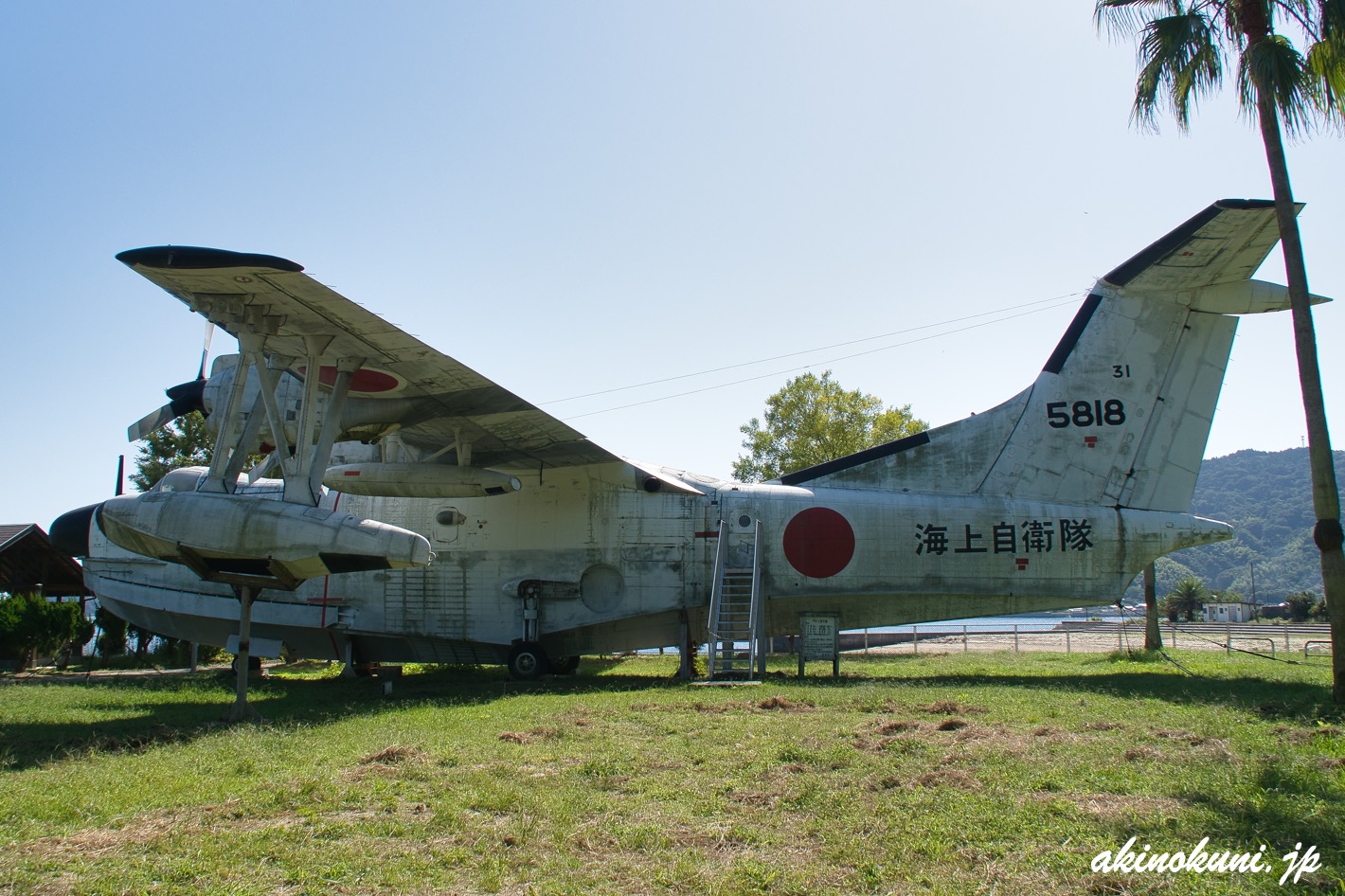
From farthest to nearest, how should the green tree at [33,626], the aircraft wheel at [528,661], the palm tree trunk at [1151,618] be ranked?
the palm tree trunk at [1151,618]
the green tree at [33,626]
the aircraft wheel at [528,661]

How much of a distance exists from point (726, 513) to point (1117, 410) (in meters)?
7.15

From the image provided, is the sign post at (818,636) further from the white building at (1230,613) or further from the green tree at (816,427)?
the white building at (1230,613)

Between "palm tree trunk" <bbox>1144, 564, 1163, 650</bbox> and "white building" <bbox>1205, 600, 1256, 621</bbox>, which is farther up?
"palm tree trunk" <bbox>1144, 564, 1163, 650</bbox>

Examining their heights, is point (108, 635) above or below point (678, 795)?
below

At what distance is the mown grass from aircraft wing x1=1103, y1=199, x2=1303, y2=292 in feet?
22.1

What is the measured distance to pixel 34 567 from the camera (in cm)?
2756

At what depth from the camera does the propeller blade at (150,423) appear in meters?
15.5

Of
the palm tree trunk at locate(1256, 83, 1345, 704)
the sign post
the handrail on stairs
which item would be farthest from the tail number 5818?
the handrail on stairs

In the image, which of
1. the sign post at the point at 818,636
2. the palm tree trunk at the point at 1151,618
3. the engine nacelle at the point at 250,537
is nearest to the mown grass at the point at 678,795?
the engine nacelle at the point at 250,537

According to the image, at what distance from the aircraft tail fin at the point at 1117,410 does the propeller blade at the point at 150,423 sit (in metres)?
12.4

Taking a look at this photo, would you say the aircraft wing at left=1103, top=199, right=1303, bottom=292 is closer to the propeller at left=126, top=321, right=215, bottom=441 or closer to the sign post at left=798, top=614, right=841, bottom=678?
the sign post at left=798, top=614, right=841, bottom=678

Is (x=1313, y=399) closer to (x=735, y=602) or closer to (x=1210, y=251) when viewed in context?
(x=1210, y=251)

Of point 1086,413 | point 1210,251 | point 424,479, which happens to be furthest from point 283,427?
point 1210,251

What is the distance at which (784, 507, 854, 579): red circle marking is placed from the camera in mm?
16172
